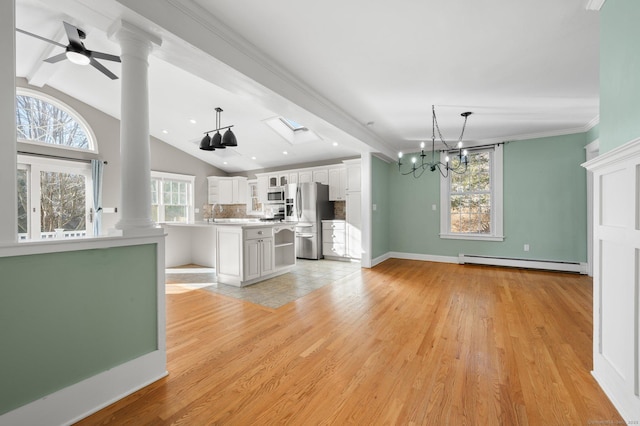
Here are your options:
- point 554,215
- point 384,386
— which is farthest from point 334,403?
point 554,215

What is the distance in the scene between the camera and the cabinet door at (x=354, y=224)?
5969 mm

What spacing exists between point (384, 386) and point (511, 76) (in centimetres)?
322

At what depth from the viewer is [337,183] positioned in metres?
6.62

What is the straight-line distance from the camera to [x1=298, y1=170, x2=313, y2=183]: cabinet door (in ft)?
23.0

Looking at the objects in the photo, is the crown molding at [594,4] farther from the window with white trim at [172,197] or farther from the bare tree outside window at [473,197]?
the window with white trim at [172,197]

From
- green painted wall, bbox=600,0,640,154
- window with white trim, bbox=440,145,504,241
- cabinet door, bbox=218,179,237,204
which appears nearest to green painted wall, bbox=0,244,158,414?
green painted wall, bbox=600,0,640,154

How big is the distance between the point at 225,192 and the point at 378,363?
7.32 meters

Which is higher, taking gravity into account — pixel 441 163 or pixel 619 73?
pixel 441 163

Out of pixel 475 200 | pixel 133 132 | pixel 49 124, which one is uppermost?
pixel 49 124

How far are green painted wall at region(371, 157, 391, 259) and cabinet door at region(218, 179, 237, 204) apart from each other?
4692mm

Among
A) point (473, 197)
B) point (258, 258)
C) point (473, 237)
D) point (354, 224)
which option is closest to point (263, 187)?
point (354, 224)

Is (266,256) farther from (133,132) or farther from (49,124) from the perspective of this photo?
(49,124)

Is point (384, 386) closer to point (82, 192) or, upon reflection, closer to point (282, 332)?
point (282, 332)

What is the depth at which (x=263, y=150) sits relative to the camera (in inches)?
272
